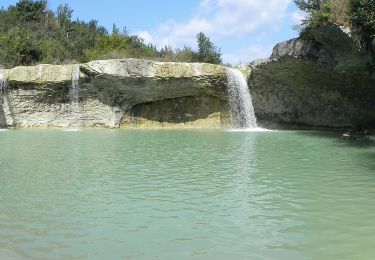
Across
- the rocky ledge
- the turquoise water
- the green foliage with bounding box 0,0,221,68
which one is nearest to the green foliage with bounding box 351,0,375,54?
the turquoise water

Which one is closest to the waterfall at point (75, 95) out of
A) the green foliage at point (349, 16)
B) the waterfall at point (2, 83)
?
the waterfall at point (2, 83)

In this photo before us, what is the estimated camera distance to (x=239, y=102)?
23.5m

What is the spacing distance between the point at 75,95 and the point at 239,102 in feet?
26.9

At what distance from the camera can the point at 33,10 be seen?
196 feet

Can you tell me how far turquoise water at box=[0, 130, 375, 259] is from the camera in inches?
182

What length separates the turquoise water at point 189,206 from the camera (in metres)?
4.63

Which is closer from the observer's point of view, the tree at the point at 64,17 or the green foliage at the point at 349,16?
the green foliage at the point at 349,16

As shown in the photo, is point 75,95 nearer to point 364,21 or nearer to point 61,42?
point 364,21

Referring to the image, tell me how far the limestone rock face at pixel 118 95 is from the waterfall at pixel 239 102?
1.52ft

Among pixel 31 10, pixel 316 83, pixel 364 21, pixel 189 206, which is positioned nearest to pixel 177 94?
pixel 316 83

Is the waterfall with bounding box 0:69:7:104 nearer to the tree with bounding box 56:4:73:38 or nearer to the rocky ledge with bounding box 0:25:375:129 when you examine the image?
the rocky ledge with bounding box 0:25:375:129

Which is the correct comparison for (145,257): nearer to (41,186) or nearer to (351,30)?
(41,186)

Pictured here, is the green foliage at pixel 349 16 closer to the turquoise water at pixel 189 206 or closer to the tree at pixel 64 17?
the turquoise water at pixel 189 206

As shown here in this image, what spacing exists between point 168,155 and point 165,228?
6.56 meters
